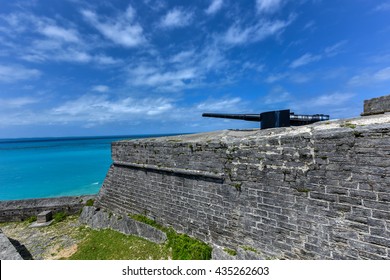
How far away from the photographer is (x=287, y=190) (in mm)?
4145

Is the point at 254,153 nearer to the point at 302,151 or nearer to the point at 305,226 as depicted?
the point at 302,151

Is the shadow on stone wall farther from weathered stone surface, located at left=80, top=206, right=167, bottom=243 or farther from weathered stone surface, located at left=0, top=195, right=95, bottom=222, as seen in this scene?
weathered stone surface, located at left=0, top=195, right=95, bottom=222

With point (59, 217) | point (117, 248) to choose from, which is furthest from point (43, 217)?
point (117, 248)

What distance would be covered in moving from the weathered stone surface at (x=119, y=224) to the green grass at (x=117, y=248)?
0.56ft

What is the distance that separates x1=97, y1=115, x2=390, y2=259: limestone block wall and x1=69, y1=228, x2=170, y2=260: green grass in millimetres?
845

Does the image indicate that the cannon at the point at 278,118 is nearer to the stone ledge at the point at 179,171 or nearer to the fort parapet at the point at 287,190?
the fort parapet at the point at 287,190

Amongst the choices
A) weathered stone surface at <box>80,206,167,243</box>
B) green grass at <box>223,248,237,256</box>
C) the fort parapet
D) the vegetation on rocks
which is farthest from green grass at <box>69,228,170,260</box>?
green grass at <box>223,248,237,256</box>

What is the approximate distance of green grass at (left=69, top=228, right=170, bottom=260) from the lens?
5.68 metres

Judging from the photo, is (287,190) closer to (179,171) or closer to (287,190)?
(287,190)

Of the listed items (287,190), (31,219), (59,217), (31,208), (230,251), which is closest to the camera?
(287,190)

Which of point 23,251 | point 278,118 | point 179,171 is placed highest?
point 278,118

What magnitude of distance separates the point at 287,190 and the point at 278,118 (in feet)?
8.43

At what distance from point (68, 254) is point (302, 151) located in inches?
286
